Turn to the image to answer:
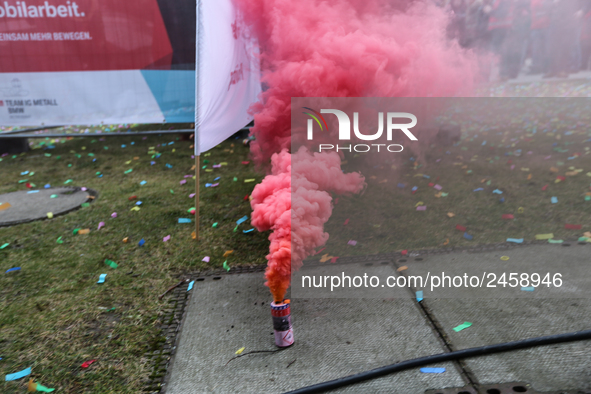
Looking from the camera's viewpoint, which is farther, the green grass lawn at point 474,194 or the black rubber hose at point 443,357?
the green grass lawn at point 474,194

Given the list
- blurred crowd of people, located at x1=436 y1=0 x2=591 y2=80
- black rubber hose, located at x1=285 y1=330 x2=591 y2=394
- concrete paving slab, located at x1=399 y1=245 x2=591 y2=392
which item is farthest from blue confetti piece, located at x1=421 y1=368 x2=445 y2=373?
blurred crowd of people, located at x1=436 y1=0 x2=591 y2=80

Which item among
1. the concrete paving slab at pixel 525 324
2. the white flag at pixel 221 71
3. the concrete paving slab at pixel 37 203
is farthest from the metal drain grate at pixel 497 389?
the concrete paving slab at pixel 37 203

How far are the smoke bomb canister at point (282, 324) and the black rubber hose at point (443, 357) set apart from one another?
1.09 feet

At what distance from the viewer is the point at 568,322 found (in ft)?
7.28

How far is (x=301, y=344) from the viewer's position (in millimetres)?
2230

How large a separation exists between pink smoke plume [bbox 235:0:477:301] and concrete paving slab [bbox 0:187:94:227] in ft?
7.05

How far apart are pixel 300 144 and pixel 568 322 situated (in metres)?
2.26

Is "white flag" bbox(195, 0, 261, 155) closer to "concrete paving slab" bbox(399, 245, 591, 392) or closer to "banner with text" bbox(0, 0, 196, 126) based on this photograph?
"concrete paving slab" bbox(399, 245, 591, 392)

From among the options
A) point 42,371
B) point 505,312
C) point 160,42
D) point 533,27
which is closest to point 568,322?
point 505,312

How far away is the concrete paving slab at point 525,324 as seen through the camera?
6.22 ft

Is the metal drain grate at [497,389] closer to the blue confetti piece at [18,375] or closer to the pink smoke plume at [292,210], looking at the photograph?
the pink smoke plume at [292,210]

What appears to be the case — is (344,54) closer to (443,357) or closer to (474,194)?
(474,194)

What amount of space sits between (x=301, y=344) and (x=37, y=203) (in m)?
3.77

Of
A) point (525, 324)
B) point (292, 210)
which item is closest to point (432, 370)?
point (525, 324)
